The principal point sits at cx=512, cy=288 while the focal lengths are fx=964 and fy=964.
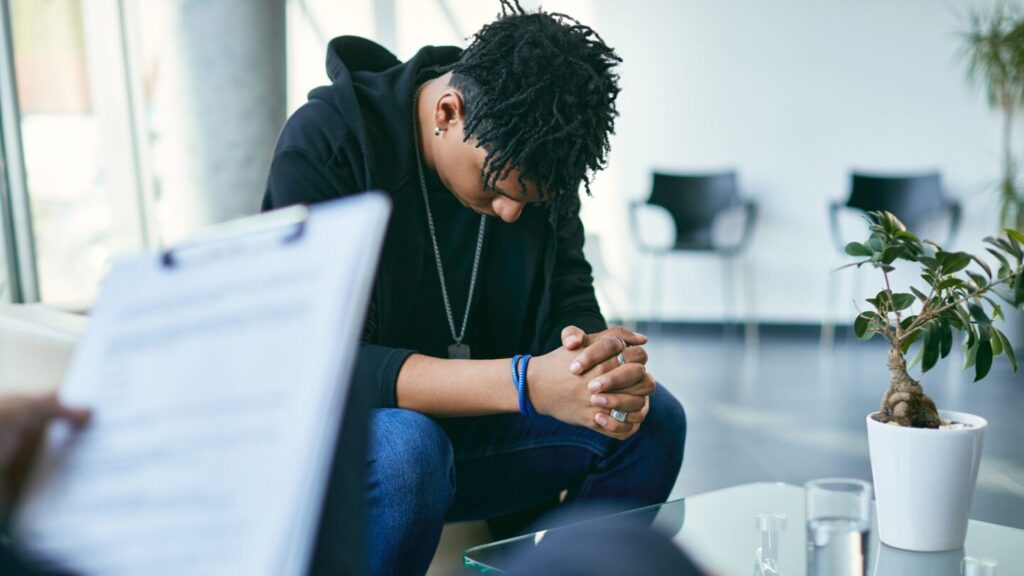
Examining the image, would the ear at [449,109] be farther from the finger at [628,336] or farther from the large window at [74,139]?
the large window at [74,139]

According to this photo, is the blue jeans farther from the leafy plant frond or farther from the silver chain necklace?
the leafy plant frond

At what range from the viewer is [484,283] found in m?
1.68

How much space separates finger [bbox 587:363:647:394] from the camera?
1265 mm

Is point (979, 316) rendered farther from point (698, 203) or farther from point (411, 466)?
point (698, 203)

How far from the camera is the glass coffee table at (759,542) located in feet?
3.65

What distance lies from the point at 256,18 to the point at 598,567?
132 inches

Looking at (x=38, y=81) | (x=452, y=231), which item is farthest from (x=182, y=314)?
(x=38, y=81)

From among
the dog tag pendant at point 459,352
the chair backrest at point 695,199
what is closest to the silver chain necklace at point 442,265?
the dog tag pendant at point 459,352

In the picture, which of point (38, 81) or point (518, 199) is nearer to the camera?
point (518, 199)

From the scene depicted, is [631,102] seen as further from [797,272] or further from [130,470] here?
[130,470]

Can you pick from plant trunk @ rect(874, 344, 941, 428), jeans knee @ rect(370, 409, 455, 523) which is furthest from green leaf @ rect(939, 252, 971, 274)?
jeans knee @ rect(370, 409, 455, 523)

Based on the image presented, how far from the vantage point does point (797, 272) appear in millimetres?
5766

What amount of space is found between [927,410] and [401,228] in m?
0.82

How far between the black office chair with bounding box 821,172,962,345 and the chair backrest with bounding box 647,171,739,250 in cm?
61
